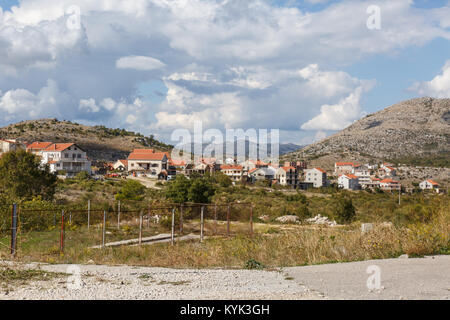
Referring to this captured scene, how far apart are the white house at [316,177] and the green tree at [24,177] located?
70.0 metres

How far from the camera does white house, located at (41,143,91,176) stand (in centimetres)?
8212

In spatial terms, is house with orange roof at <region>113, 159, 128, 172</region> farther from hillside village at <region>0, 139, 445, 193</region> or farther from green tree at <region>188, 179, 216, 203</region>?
green tree at <region>188, 179, 216, 203</region>

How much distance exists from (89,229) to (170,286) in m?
17.3

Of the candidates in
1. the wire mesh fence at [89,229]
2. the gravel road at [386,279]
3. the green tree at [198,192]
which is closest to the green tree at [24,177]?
the wire mesh fence at [89,229]

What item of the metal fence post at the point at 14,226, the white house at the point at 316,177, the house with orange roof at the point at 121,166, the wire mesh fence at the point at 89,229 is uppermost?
the house with orange roof at the point at 121,166

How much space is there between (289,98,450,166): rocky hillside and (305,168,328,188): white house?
4249 cm

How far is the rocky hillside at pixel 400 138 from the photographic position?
14138 cm

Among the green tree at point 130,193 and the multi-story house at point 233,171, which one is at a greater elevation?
the multi-story house at point 233,171

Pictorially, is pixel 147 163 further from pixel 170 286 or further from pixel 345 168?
pixel 170 286

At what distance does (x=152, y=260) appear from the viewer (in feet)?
42.9

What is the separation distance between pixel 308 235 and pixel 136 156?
3542 inches

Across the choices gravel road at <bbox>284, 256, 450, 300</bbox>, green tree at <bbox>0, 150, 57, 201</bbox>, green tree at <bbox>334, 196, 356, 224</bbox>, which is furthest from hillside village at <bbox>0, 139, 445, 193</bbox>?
gravel road at <bbox>284, 256, 450, 300</bbox>

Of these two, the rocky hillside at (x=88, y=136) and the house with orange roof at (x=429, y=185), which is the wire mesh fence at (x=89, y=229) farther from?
the rocky hillside at (x=88, y=136)
